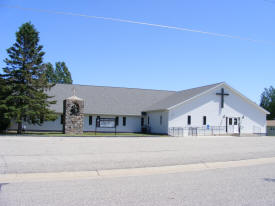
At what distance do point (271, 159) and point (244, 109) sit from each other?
2473cm

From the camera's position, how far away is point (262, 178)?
31.1ft

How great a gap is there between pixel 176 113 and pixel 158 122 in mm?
3176

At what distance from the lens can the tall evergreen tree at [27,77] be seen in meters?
28.9

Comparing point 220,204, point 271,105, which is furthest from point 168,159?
point 271,105

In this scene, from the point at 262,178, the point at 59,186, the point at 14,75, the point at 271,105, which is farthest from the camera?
the point at 271,105

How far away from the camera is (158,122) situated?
36719 mm

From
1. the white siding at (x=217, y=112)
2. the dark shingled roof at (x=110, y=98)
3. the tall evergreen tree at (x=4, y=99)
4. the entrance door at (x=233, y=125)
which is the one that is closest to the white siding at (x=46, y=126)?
the dark shingled roof at (x=110, y=98)

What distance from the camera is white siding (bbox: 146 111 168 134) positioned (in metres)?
34.9

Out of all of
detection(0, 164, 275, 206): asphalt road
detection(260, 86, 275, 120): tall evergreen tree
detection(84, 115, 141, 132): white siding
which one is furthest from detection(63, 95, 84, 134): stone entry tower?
detection(260, 86, 275, 120): tall evergreen tree

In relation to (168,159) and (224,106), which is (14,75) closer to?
(168,159)

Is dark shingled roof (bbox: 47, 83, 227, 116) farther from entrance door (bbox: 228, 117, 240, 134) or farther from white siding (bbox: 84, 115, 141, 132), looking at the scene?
entrance door (bbox: 228, 117, 240, 134)

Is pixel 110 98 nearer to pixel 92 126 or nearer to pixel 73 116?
pixel 92 126

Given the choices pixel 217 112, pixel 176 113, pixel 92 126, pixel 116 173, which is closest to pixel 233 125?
pixel 217 112

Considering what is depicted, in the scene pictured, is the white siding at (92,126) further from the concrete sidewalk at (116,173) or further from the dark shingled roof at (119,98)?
the concrete sidewalk at (116,173)
